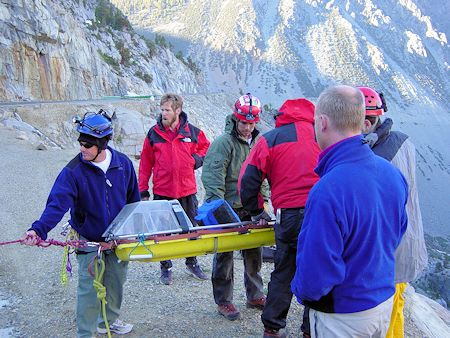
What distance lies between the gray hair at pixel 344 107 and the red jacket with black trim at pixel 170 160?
3.58m

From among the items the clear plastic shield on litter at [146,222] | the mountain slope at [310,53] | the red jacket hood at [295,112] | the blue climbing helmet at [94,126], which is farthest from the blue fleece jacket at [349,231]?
the mountain slope at [310,53]

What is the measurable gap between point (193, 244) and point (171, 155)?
2.16 m

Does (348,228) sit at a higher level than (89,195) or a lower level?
higher

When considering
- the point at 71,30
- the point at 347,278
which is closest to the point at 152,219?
the point at 347,278

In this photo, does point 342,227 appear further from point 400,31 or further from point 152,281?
point 400,31

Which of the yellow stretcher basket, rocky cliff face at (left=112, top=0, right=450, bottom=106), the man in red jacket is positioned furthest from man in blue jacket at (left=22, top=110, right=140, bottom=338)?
rocky cliff face at (left=112, top=0, right=450, bottom=106)

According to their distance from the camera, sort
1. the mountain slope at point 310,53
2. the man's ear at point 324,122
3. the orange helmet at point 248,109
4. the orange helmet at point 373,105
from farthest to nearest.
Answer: the mountain slope at point 310,53 < the orange helmet at point 248,109 < the orange helmet at point 373,105 < the man's ear at point 324,122

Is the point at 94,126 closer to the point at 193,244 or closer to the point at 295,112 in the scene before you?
the point at 193,244

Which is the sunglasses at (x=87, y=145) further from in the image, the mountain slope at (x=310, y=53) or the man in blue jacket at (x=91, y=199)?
the mountain slope at (x=310, y=53)

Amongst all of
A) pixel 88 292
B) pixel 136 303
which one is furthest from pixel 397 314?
pixel 136 303

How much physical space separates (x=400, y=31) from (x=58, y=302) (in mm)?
174810

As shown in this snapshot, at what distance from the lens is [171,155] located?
578cm

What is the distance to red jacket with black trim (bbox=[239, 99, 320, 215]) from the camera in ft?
12.3

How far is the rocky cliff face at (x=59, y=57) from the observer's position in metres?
25.3
